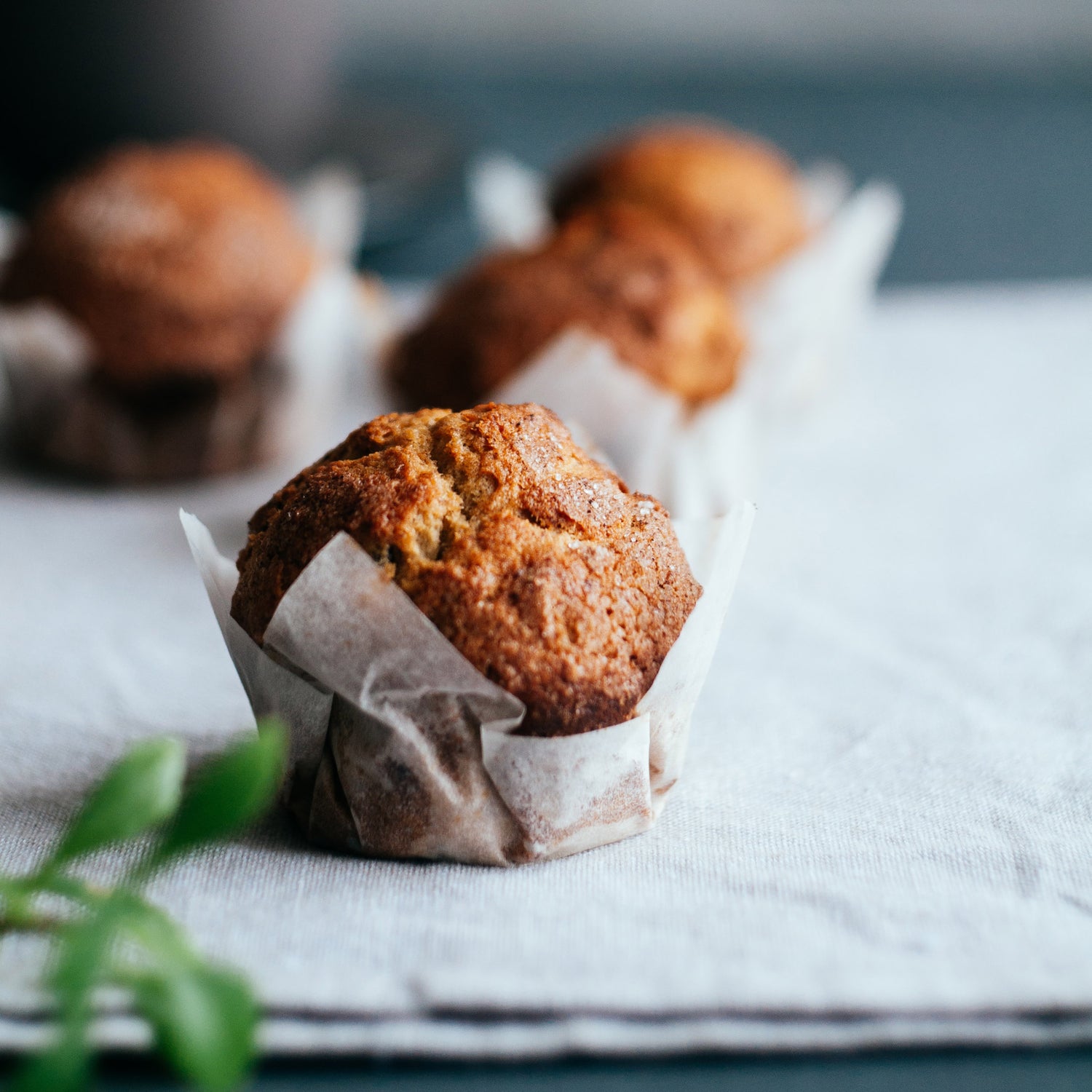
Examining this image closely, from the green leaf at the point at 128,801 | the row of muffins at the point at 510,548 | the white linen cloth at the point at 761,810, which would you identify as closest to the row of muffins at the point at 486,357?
the row of muffins at the point at 510,548

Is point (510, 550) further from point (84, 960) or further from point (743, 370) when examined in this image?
point (743, 370)

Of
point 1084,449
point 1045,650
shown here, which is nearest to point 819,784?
point 1045,650

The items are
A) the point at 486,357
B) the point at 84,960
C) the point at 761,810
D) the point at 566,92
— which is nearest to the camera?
the point at 84,960

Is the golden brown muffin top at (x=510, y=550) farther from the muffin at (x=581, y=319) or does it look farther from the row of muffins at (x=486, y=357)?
the muffin at (x=581, y=319)

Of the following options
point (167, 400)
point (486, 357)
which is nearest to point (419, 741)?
point (486, 357)

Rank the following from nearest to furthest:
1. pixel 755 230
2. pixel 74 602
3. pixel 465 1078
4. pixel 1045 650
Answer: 1. pixel 465 1078
2. pixel 1045 650
3. pixel 74 602
4. pixel 755 230

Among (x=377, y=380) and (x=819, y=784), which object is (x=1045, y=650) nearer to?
(x=819, y=784)
